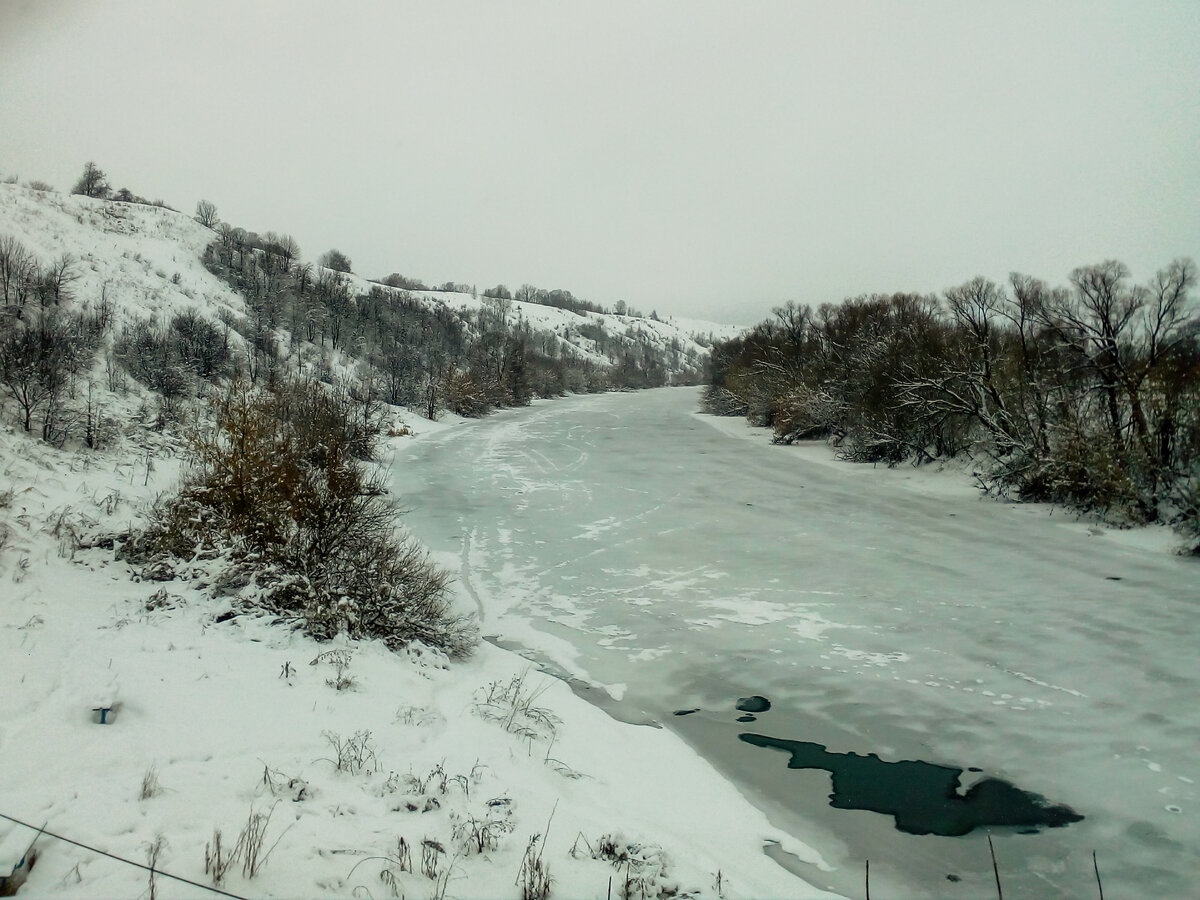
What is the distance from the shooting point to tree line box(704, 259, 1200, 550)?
12.3 m

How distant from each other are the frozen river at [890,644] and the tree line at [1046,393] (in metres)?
1.16

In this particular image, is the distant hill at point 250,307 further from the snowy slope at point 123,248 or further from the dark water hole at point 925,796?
the dark water hole at point 925,796

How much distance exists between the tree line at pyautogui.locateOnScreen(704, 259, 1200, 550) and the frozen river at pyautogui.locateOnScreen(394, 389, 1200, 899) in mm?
1163


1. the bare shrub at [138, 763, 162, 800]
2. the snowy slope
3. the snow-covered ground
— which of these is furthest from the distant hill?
the bare shrub at [138, 763, 162, 800]

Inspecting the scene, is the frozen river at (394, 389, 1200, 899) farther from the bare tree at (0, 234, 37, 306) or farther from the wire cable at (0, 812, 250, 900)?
the bare tree at (0, 234, 37, 306)

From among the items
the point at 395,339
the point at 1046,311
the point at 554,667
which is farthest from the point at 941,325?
the point at 395,339

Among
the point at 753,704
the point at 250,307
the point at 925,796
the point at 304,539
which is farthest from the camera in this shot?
the point at 250,307

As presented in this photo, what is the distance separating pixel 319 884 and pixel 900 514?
535 inches

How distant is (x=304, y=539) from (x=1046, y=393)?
1538 cm

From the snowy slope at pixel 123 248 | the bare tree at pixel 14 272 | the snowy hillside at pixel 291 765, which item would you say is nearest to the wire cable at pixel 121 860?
the snowy hillside at pixel 291 765

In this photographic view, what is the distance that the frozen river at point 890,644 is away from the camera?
422 centimetres

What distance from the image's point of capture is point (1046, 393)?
15.1 metres


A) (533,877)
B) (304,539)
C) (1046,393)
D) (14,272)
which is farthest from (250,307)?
(533,877)

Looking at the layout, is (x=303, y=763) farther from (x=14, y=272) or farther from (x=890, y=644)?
(x=14, y=272)
